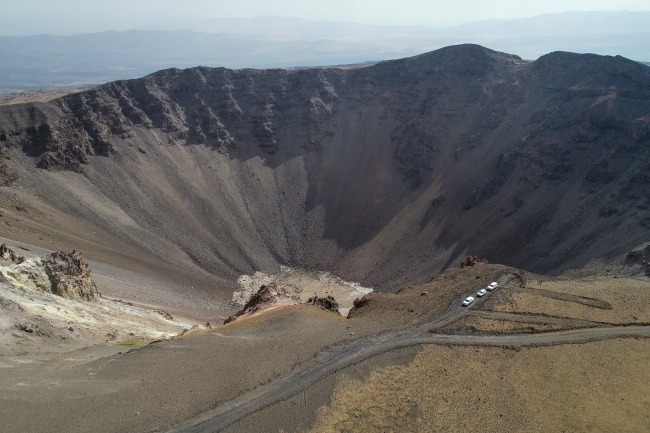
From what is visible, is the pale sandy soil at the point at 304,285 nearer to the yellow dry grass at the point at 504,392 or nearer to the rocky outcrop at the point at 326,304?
the rocky outcrop at the point at 326,304

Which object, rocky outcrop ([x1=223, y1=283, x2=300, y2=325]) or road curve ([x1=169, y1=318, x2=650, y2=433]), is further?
rocky outcrop ([x1=223, y1=283, x2=300, y2=325])

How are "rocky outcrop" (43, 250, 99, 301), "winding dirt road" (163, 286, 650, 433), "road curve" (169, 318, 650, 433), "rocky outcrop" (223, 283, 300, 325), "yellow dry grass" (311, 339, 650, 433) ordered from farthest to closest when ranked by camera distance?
1. "rocky outcrop" (223, 283, 300, 325)
2. "rocky outcrop" (43, 250, 99, 301)
3. "road curve" (169, 318, 650, 433)
4. "winding dirt road" (163, 286, 650, 433)
5. "yellow dry grass" (311, 339, 650, 433)

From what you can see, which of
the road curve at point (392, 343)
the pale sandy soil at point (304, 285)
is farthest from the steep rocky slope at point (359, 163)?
the road curve at point (392, 343)

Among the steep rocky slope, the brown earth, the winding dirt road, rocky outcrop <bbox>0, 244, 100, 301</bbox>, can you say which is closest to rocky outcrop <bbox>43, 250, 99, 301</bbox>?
rocky outcrop <bbox>0, 244, 100, 301</bbox>

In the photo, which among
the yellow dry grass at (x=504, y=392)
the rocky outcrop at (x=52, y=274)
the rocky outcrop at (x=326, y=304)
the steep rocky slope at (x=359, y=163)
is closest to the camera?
the yellow dry grass at (x=504, y=392)

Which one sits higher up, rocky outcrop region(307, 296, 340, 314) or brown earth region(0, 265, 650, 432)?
brown earth region(0, 265, 650, 432)

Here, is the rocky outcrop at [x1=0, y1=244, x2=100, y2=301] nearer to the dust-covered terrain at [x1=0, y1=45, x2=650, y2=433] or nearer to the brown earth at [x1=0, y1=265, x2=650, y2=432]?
the dust-covered terrain at [x1=0, y1=45, x2=650, y2=433]

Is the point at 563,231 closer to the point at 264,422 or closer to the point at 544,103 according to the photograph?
the point at 544,103
